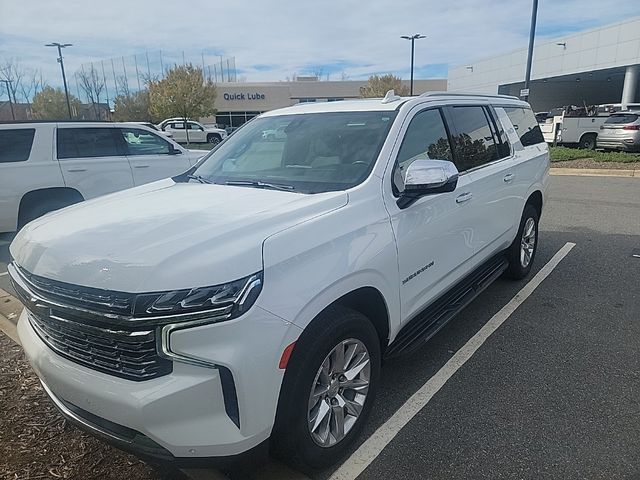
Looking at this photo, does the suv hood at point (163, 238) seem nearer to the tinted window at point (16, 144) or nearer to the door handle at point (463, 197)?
the door handle at point (463, 197)

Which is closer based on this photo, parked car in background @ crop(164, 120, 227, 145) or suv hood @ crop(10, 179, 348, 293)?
suv hood @ crop(10, 179, 348, 293)

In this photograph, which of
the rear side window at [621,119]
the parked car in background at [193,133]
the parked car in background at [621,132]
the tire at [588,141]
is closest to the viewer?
the parked car in background at [621,132]

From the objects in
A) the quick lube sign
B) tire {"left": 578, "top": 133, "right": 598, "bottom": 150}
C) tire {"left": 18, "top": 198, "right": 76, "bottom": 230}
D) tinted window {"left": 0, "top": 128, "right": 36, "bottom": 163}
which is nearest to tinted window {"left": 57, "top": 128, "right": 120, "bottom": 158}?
tinted window {"left": 0, "top": 128, "right": 36, "bottom": 163}

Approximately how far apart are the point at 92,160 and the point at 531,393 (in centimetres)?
689

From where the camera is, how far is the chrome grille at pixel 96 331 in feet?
6.41

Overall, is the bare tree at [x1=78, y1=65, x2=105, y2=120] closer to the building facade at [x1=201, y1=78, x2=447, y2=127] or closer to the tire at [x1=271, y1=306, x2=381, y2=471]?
the building facade at [x1=201, y1=78, x2=447, y2=127]

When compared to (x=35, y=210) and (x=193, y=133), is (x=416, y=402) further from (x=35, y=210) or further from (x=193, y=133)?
(x=193, y=133)

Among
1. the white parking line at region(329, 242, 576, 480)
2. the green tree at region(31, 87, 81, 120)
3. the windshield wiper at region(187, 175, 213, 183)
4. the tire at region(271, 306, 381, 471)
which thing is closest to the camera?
the tire at region(271, 306, 381, 471)

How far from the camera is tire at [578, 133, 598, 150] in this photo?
70.3 feet

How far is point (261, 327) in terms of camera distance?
199 cm

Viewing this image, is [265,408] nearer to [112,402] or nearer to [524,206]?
[112,402]

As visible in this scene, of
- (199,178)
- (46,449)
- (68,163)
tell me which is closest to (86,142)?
(68,163)

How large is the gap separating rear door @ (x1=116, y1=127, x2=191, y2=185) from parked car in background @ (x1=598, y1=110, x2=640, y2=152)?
57.4 feet

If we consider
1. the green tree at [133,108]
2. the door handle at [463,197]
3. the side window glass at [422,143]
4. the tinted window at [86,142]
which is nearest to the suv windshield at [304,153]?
the side window glass at [422,143]
